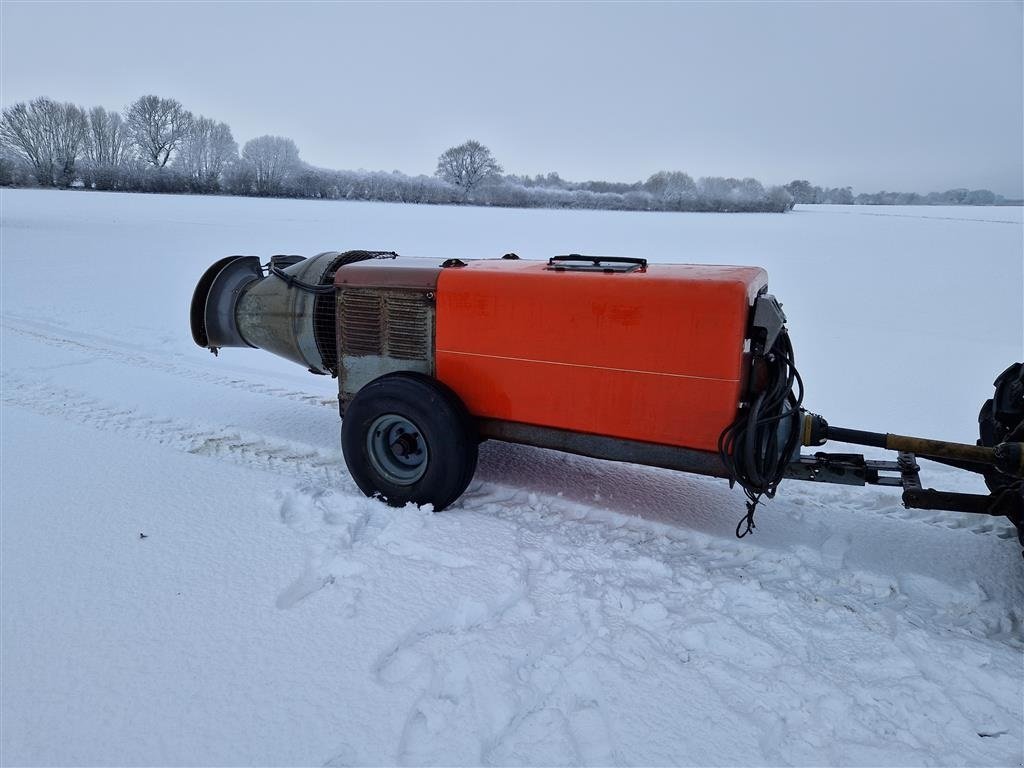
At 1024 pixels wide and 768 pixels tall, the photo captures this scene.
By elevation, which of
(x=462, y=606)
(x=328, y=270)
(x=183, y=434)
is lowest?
(x=462, y=606)

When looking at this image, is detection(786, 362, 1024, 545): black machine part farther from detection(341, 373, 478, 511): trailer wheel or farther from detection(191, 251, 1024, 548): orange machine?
detection(341, 373, 478, 511): trailer wheel

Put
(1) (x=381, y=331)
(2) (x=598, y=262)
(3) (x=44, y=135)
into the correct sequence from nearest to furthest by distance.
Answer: (2) (x=598, y=262) → (1) (x=381, y=331) → (3) (x=44, y=135)

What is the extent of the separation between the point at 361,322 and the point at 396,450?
772mm

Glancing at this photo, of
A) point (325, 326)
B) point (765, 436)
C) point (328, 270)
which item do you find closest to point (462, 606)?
point (765, 436)

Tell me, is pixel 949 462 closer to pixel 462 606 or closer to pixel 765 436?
pixel 765 436

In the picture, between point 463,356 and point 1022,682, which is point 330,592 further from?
point 1022,682

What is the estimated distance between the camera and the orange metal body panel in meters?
2.97

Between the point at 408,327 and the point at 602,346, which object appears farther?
the point at 408,327

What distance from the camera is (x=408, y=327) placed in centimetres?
370

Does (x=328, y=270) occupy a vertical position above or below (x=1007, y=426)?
above

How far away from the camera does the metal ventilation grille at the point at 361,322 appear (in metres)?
3.78

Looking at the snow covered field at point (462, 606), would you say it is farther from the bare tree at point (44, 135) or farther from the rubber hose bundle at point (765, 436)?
the bare tree at point (44, 135)

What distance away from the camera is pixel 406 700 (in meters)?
2.26

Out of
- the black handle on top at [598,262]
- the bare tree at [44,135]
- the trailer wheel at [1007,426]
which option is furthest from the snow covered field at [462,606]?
the bare tree at [44,135]
